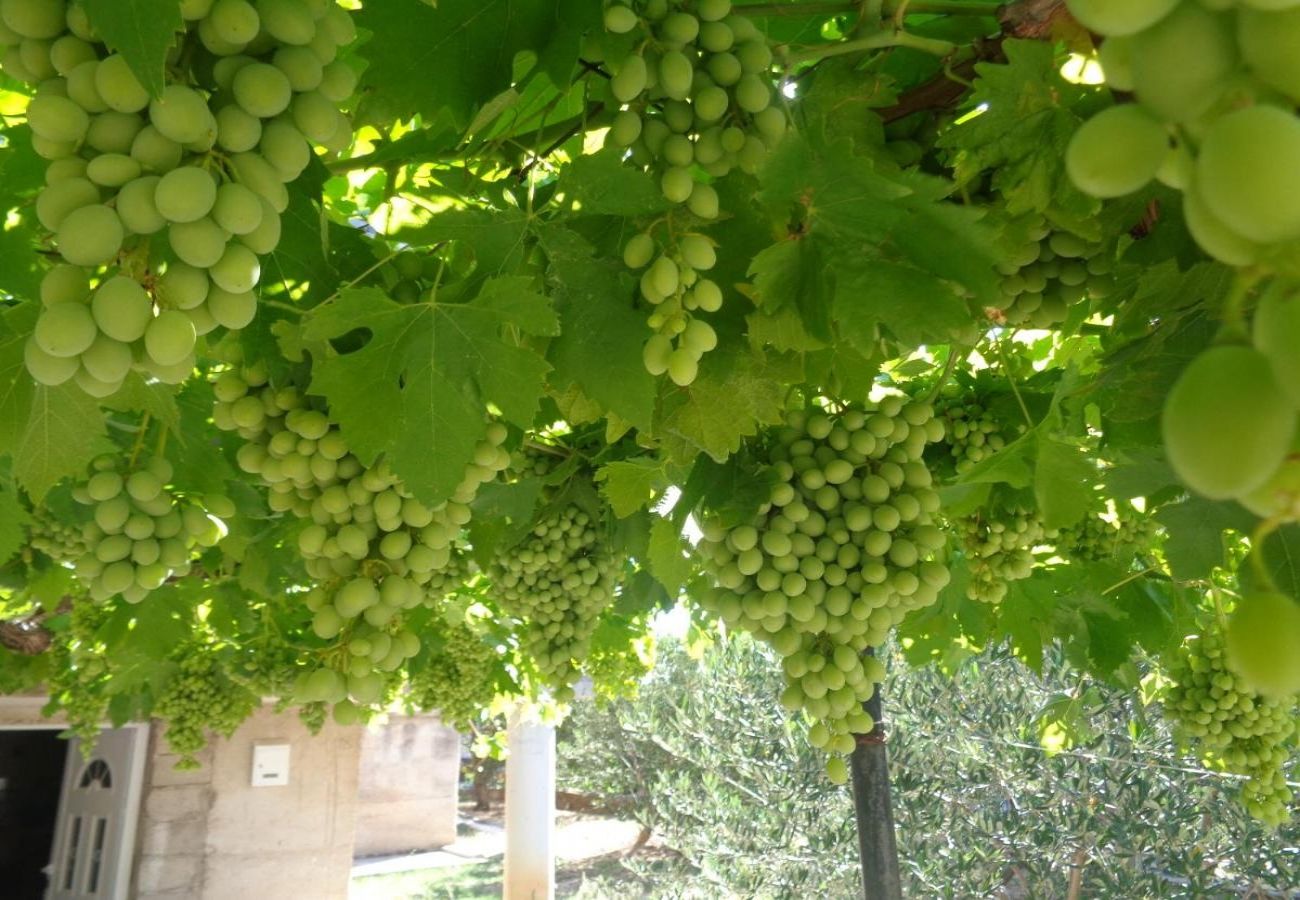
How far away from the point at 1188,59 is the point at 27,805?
11.0 meters

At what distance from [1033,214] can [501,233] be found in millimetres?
703

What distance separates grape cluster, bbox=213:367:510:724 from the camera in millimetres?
1409

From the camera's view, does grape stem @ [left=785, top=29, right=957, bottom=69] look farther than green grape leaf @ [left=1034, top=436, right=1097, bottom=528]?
No

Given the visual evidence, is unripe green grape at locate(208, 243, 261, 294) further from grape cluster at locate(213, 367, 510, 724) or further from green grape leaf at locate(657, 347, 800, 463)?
green grape leaf at locate(657, 347, 800, 463)

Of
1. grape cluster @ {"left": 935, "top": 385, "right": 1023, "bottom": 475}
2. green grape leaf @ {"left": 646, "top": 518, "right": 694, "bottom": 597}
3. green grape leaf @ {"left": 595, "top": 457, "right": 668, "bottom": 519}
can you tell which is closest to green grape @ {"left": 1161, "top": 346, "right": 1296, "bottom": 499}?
green grape leaf @ {"left": 595, "top": 457, "right": 668, "bottom": 519}

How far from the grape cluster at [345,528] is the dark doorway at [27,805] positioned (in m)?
9.04

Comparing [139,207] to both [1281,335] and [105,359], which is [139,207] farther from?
[1281,335]

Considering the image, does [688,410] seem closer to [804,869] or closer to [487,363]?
Result: [487,363]

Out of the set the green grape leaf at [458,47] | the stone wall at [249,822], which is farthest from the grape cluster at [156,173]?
the stone wall at [249,822]

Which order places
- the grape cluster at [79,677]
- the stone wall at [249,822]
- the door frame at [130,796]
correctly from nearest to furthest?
the grape cluster at [79,677] < the door frame at [130,796] < the stone wall at [249,822]

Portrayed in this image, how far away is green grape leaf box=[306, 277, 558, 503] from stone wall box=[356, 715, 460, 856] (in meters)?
12.3

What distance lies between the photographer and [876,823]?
2562 millimetres

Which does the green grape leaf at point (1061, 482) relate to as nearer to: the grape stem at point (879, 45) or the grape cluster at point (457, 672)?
the grape stem at point (879, 45)

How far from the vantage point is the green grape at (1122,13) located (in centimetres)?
34
